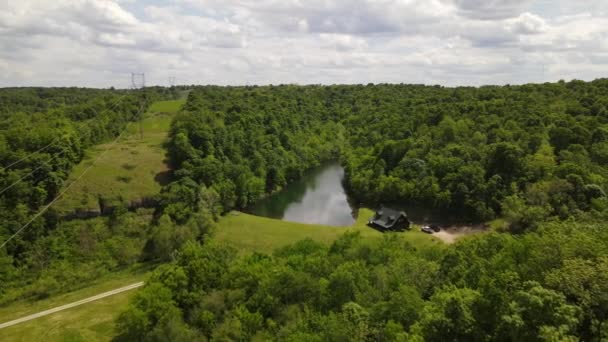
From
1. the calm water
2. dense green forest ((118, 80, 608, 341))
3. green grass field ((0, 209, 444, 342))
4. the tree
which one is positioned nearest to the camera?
the tree

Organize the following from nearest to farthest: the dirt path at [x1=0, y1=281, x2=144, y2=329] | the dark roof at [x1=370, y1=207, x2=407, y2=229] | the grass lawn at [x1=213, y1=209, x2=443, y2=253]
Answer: the dirt path at [x1=0, y1=281, x2=144, y2=329] → the grass lawn at [x1=213, y1=209, x2=443, y2=253] → the dark roof at [x1=370, y1=207, x2=407, y2=229]

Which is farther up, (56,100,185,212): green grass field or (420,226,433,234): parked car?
(56,100,185,212): green grass field

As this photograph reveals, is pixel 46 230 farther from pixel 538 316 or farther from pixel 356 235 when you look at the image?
pixel 538 316

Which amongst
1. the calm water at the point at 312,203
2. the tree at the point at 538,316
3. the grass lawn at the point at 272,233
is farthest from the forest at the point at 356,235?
the grass lawn at the point at 272,233

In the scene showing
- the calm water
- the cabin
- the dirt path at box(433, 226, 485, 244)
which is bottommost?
the calm water

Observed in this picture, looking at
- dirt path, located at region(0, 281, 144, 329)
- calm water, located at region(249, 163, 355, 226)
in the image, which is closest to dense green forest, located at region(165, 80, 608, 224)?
calm water, located at region(249, 163, 355, 226)

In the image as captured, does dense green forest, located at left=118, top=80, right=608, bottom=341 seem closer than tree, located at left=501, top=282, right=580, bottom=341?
No

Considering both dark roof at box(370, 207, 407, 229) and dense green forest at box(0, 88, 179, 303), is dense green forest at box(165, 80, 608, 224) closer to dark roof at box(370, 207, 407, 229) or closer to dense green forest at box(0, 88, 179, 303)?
dark roof at box(370, 207, 407, 229)

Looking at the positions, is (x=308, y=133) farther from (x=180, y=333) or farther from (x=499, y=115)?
(x=180, y=333)
